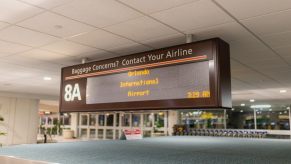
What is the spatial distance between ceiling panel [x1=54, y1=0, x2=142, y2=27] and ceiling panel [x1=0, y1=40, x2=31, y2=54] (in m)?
1.52

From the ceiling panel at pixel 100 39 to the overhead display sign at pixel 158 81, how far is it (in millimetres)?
270

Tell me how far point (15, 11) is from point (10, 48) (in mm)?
1548

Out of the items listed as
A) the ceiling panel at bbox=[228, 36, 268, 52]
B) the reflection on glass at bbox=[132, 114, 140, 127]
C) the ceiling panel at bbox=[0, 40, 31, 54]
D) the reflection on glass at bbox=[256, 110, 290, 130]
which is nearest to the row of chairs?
the reflection on glass at bbox=[256, 110, 290, 130]

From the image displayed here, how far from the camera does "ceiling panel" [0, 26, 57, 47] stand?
3.29m

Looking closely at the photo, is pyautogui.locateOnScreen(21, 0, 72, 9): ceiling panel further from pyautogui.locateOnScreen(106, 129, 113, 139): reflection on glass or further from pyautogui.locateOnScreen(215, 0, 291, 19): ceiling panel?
pyautogui.locateOnScreen(106, 129, 113, 139): reflection on glass

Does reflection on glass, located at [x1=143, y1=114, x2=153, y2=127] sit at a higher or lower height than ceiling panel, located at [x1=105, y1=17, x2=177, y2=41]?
lower

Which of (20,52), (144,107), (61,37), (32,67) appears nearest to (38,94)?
(32,67)

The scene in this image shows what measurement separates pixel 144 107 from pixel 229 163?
1.26 m

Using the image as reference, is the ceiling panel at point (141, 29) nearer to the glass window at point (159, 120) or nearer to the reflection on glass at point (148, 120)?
the glass window at point (159, 120)

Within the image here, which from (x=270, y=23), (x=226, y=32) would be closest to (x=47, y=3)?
(x=226, y=32)

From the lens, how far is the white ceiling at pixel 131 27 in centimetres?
259

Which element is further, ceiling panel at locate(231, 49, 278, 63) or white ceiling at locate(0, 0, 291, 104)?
ceiling panel at locate(231, 49, 278, 63)

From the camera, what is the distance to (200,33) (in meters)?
3.33

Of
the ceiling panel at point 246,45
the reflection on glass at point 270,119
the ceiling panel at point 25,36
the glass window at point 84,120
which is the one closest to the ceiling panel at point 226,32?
the ceiling panel at point 246,45
